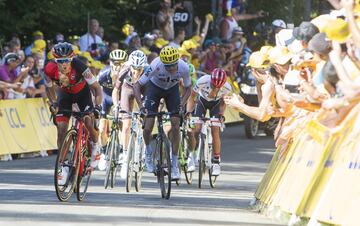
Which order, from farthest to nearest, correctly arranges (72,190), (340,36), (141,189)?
(141,189) → (72,190) → (340,36)

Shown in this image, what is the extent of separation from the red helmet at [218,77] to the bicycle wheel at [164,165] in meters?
2.71

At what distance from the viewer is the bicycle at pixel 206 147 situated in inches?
752

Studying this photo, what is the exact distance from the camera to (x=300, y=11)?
3616cm

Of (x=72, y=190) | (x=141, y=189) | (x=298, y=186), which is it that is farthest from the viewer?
(x=141, y=189)

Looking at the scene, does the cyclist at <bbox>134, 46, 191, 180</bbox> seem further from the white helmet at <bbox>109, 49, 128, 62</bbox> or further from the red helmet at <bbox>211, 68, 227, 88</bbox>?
the white helmet at <bbox>109, 49, 128, 62</bbox>

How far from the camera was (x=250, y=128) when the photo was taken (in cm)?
3047

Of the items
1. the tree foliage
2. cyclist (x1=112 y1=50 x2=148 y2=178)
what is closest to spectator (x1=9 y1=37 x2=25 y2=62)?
the tree foliage

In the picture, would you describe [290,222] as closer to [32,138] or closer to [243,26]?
[32,138]

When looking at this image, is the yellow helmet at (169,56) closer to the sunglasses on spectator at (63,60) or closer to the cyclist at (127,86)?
the cyclist at (127,86)

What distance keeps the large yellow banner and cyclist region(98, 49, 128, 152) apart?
236 centimetres

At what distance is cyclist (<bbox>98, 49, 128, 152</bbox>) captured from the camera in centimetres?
2052

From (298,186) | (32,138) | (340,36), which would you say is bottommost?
(32,138)

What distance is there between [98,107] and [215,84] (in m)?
3.91

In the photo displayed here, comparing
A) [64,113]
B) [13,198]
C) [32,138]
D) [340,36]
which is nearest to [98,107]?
[64,113]
